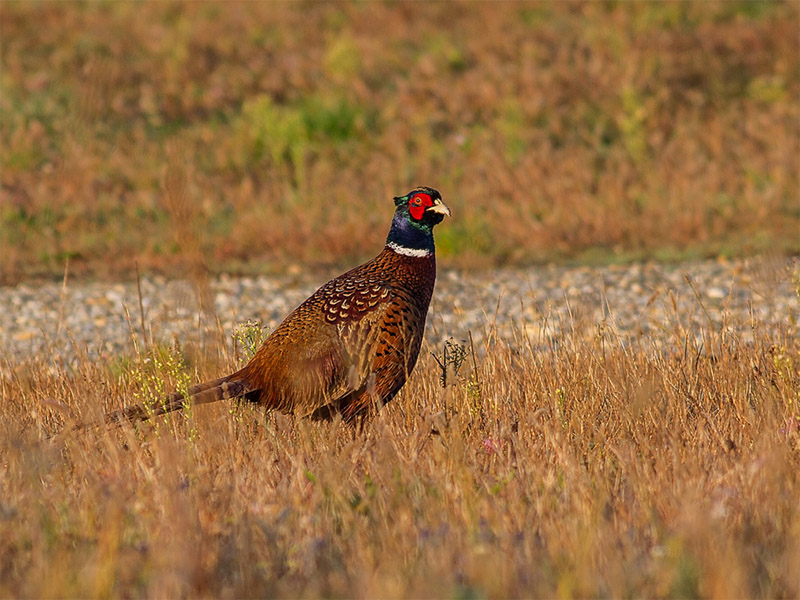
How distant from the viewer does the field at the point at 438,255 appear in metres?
3.19

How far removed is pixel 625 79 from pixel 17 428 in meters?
14.0

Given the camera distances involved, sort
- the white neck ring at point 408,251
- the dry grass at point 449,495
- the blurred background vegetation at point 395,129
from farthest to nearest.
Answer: the blurred background vegetation at point 395,129, the white neck ring at point 408,251, the dry grass at point 449,495

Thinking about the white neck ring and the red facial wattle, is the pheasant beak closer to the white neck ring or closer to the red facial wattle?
the red facial wattle

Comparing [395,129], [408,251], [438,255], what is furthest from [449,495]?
[395,129]

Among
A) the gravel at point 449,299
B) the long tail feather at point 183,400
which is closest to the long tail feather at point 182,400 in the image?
the long tail feather at point 183,400

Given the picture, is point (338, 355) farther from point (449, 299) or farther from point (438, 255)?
point (438, 255)

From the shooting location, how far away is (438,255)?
12359 millimetres

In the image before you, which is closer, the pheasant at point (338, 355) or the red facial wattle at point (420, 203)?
the pheasant at point (338, 355)

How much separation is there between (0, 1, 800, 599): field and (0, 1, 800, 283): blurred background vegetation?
0.19 feet

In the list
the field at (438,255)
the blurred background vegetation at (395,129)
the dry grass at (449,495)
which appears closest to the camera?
the dry grass at (449,495)

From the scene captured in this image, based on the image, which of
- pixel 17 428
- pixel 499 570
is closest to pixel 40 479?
pixel 17 428

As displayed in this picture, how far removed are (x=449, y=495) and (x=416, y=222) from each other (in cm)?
172

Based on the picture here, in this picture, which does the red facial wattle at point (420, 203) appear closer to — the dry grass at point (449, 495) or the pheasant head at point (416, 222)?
the pheasant head at point (416, 222)

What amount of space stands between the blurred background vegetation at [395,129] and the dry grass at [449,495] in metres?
6.50
